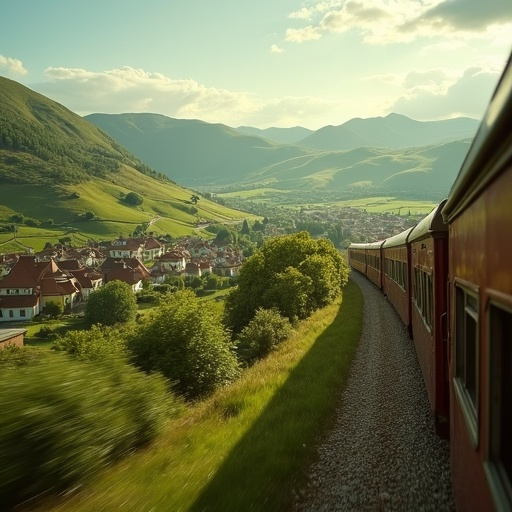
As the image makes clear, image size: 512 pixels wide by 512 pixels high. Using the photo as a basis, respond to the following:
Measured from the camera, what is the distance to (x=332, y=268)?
39.5 meters

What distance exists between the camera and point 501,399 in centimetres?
330

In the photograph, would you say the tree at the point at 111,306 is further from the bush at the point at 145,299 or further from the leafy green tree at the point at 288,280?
the leafy green tree at the point at 288,280

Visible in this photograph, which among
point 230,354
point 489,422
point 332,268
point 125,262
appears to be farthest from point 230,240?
Result: point 489,422

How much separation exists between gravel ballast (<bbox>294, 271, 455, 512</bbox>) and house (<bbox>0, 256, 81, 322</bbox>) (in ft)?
312

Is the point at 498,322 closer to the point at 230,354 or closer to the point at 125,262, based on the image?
the point at 230,354

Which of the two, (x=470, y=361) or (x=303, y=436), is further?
(x=303, y=436)

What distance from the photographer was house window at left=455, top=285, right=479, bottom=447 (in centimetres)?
429

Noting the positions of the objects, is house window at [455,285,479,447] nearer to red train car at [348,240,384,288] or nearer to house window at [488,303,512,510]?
house window at [488,303,512,510]

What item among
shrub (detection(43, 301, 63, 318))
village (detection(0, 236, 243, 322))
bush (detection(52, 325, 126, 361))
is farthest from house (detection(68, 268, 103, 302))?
bush (detection(52, 325, 126, 361))

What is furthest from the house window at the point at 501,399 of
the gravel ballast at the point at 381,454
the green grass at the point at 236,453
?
the gravel ballast at the point at 381,454

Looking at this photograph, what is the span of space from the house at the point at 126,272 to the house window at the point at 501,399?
117176mm

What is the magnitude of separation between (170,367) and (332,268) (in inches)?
1042

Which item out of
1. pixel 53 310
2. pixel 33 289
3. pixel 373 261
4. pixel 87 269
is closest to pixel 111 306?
pixel 53 310

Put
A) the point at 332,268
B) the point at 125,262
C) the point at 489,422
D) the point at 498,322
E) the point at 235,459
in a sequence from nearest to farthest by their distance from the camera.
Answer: the point at 498,322 < the point at 489,422 < the point at 235,459 < the point at 332,268 < the point at 125,262
